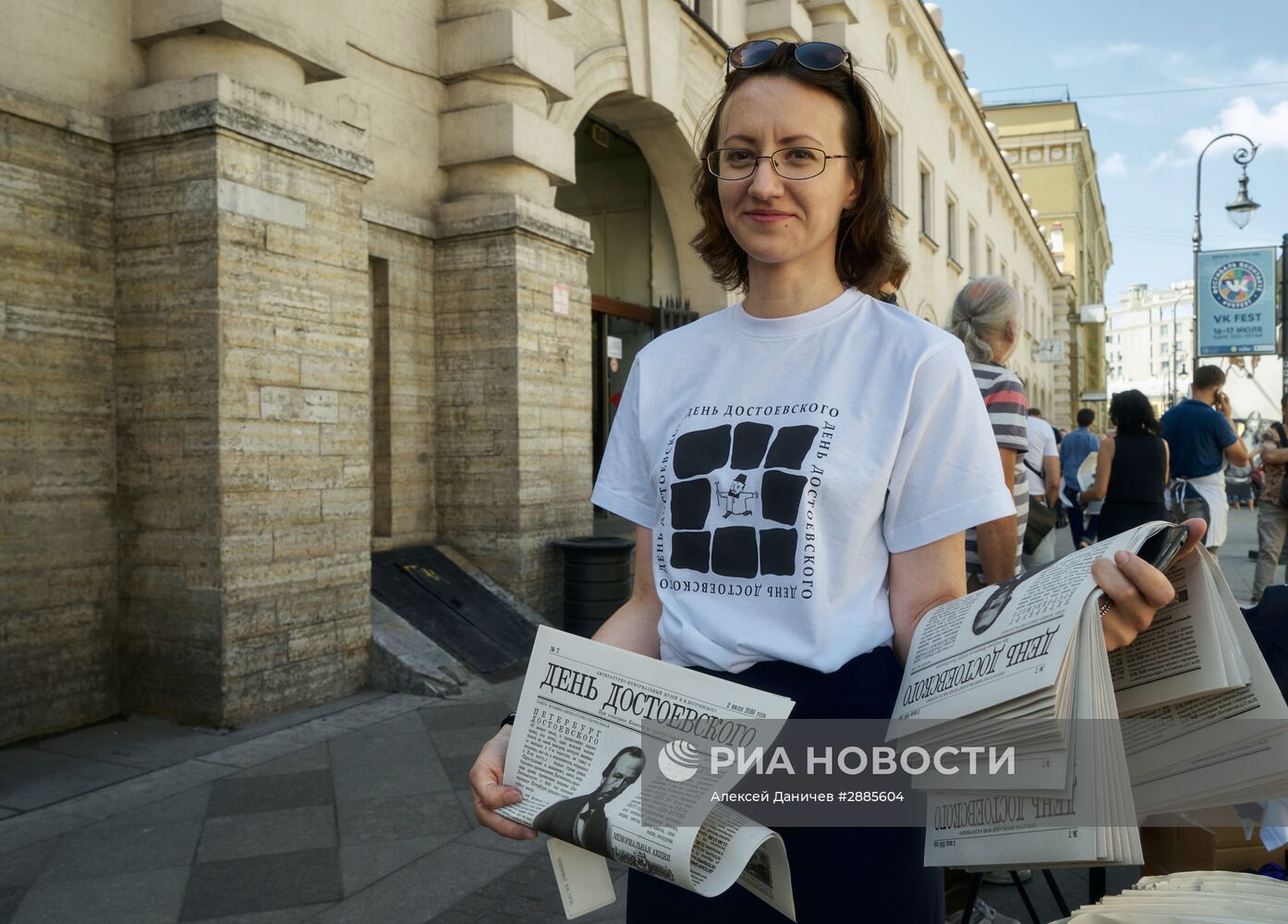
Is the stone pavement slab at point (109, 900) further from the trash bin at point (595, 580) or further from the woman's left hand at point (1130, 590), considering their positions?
the trash bin at point (595, 580)

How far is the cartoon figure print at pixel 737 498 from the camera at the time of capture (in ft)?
4.93

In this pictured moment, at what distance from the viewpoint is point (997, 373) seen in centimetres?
365

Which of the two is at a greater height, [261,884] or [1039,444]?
[1039,444]

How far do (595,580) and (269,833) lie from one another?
413 cm

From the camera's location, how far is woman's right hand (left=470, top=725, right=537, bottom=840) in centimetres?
142

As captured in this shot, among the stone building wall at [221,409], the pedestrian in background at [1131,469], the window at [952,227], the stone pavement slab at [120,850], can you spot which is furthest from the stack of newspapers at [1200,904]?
the window at [952,227]

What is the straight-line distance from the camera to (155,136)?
550 cm

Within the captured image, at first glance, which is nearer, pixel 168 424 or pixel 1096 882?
pixel 1096 882

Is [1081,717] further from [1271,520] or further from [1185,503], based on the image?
[1271,520]

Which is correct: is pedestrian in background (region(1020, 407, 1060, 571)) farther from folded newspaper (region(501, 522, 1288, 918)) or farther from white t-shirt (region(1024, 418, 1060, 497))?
folded newspaper (region(501, 522, 1288, 918))

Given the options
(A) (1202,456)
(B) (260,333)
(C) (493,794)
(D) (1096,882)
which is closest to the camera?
(C) (493,794)

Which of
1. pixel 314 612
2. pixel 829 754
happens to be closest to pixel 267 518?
pixel 314 612

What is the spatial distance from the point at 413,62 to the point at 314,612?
427 cm

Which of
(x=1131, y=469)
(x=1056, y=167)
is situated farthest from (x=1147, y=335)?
(x=1131, y=469)
